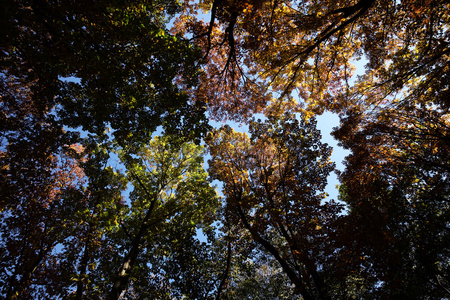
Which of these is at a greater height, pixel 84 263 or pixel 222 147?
pixel 222 147

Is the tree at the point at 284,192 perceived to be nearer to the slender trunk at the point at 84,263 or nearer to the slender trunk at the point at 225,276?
the slender trunk at the point at 225,276

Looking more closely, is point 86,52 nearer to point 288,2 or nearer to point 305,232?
point 288,2

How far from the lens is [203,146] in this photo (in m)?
13.2

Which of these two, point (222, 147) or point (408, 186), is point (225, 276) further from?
point (408, 186)

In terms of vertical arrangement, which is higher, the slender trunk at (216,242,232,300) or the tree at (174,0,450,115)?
the tree at (174,0,450,115)

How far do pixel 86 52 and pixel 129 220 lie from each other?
8.73 meters

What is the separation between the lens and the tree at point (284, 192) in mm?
7430

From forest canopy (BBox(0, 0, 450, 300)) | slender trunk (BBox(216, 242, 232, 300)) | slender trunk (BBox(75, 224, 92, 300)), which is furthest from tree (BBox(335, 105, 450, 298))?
slender trunk (BBox(75, 224, 92, 300))

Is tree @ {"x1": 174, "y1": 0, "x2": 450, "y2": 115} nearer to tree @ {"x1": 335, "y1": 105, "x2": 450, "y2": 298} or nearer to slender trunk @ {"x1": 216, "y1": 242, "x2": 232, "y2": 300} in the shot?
tree @ {"x1": 335, "y1": 105, "x2": 450, "y2": 298}

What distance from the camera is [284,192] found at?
955 cm

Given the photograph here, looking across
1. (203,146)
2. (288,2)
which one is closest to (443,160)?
(288,2)

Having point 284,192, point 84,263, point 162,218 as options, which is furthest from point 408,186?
point 84,263

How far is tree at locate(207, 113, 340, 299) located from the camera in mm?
7430

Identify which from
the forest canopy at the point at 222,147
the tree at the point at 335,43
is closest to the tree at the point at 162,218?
the forest canopy at the point at 222,147
